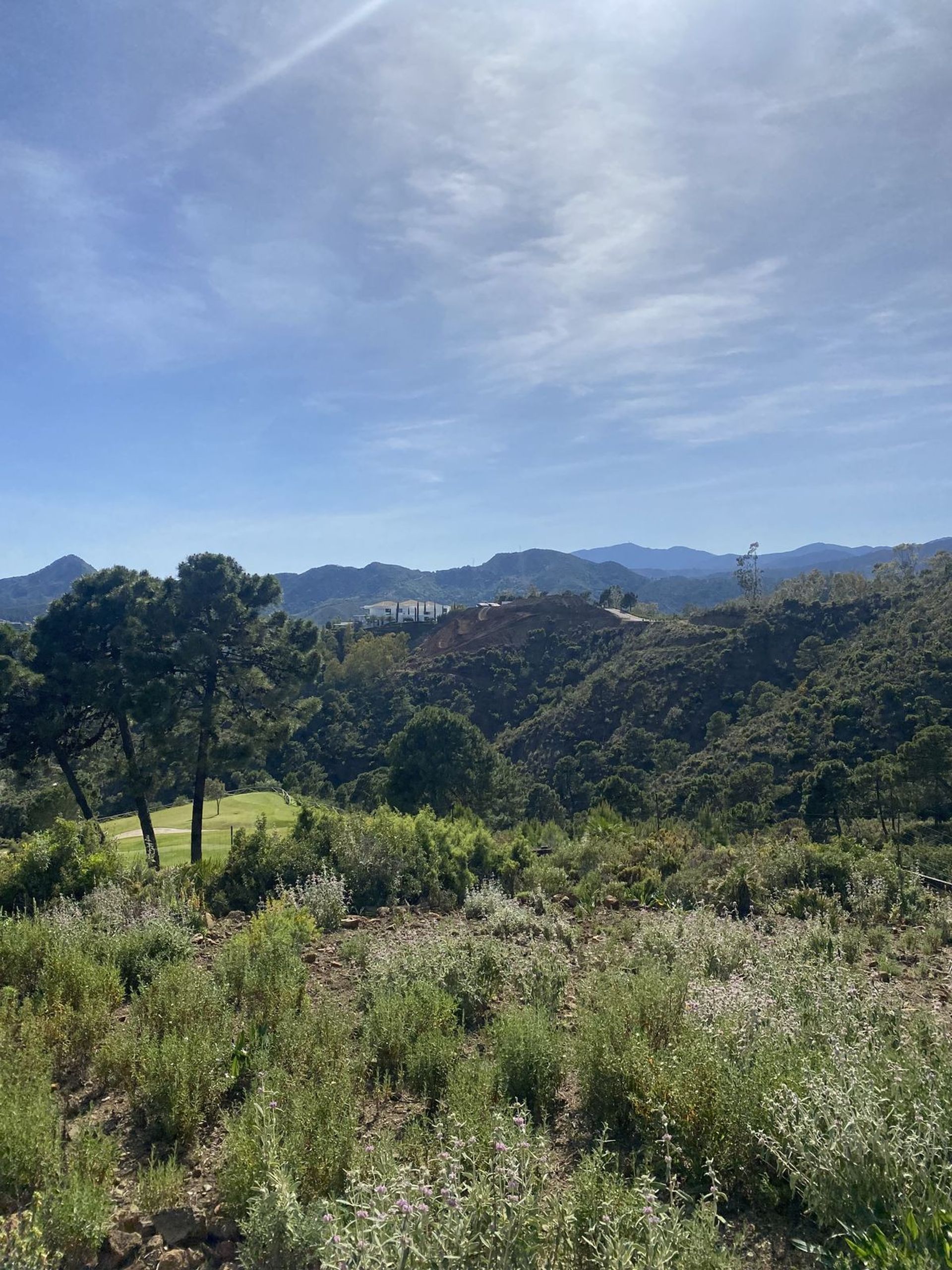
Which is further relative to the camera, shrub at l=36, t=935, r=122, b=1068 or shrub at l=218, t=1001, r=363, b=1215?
shrub at l=36, t=935, r=122, b=1068

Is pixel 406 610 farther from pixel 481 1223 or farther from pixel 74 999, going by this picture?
pixel 481 1223

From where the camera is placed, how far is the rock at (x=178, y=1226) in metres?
2.66

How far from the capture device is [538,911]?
7297 mm

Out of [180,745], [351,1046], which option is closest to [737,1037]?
[351,1046]

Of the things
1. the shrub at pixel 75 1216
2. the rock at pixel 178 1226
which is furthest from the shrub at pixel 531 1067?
the shrub at pixel 75 1216

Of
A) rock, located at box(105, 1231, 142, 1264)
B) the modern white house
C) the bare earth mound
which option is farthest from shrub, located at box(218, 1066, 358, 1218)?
the modern white house

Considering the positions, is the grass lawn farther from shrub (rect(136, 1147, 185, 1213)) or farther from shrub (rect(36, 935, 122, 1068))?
shrub (rect(136, 1147, 185, 1213))

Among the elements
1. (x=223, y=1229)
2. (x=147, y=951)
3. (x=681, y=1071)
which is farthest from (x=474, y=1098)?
(x=147, y=951)

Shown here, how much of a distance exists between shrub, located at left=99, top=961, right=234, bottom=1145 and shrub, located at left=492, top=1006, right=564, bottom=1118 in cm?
136

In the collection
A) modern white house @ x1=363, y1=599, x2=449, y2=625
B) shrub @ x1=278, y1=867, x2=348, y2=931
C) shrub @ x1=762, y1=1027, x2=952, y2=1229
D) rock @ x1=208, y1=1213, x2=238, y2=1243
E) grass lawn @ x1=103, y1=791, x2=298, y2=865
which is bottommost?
grass lawn @ x1=103, y1=791, x2=298, y2=865

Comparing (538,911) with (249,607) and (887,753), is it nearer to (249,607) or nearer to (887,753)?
(249,607)

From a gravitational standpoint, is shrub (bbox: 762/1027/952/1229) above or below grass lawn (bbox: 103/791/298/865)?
above

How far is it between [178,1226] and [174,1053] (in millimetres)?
787

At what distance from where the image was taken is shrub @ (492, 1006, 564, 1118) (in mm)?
3500
